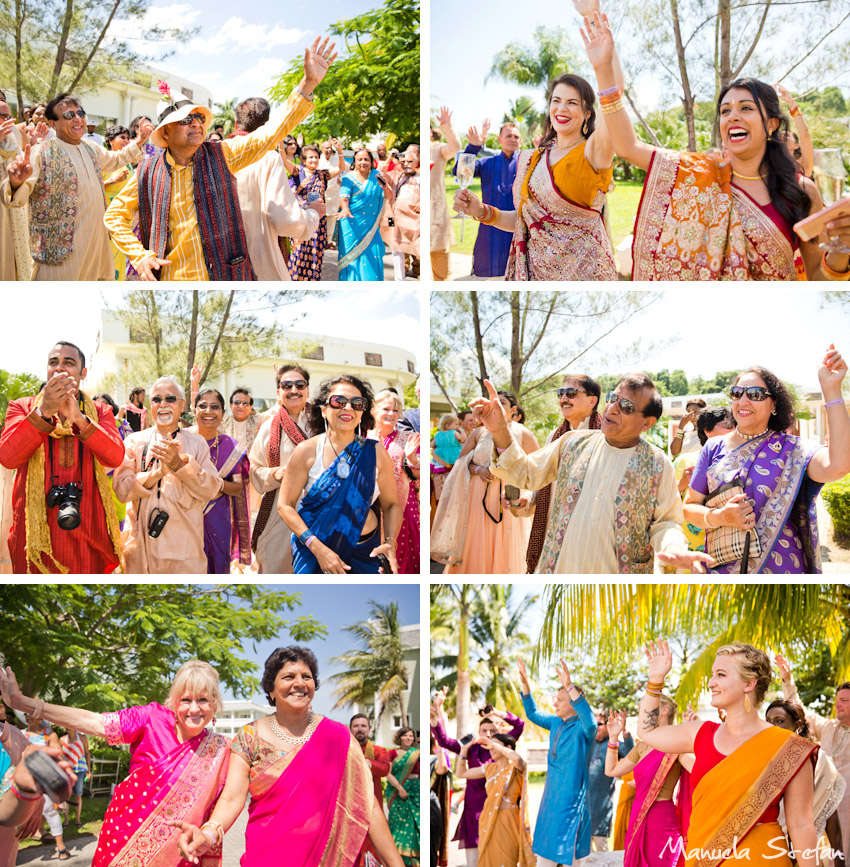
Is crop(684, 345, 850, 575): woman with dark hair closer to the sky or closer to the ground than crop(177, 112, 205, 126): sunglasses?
closer to the ground

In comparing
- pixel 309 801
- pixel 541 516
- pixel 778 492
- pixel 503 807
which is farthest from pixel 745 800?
pixel 309 801

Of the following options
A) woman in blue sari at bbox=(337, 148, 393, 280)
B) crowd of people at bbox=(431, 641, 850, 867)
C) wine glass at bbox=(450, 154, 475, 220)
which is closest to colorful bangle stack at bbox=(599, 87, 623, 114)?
wine glass at bbox=(450, 154, 475, 220)

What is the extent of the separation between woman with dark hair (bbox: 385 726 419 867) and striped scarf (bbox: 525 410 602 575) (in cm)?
80

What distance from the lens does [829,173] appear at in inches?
147

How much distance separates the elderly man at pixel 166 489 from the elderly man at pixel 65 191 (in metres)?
0.68

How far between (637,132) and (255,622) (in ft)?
7.77

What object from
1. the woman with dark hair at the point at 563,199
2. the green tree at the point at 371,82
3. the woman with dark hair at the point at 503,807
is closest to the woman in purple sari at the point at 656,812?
the woman with dark hair at the point at 503,807

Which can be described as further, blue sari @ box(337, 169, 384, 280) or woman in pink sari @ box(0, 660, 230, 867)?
blue sari @ box(337, 169, 384, 280)

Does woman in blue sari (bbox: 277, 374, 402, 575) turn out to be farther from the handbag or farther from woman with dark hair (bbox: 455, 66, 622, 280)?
the handbag

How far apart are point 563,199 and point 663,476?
1089 mm

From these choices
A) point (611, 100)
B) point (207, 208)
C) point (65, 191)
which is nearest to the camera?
point (611, 100)

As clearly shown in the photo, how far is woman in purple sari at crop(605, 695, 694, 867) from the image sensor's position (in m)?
3.53

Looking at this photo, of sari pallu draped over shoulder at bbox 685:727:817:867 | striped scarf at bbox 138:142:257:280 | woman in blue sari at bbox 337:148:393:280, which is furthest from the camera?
woman in blue sari at bbox 337:148:393:280

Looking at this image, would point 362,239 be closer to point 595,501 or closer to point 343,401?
point 343,401
